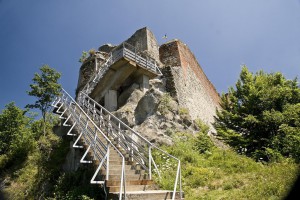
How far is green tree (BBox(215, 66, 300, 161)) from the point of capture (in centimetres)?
1066

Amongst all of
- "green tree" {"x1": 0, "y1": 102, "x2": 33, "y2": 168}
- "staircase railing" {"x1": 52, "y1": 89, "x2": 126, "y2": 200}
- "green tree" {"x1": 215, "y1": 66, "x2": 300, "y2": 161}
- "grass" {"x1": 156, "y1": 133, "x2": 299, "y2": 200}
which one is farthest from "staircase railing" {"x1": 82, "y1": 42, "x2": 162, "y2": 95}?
"grass" {"x1": 156, "y1": 133, "x2": 299, "y2": 200}

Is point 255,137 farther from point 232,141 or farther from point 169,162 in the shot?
point 169,162

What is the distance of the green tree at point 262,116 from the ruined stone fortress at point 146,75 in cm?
304

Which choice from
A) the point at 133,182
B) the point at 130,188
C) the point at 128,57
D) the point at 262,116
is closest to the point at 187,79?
the point at 128,57

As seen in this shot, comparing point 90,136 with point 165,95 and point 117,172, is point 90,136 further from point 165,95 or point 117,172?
point 165,95

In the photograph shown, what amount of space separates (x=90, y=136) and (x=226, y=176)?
464 cm

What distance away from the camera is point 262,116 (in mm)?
12102

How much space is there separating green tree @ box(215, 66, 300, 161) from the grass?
2.16 metres

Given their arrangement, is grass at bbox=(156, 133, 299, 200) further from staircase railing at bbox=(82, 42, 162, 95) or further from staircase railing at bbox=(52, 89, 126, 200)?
staircase railing at bbox=(82, 42, 162, 95)

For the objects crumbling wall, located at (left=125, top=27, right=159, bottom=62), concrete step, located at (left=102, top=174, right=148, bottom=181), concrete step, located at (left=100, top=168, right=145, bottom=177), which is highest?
crumbling wall, located at (left=125, top=27, right=159, bottom=62)

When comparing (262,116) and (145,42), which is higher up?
(145,42)

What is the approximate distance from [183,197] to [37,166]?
10.1 metres

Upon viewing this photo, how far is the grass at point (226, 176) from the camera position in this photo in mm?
5383

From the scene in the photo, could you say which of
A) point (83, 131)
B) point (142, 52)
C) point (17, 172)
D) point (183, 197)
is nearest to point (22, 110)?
point (17, 172)
